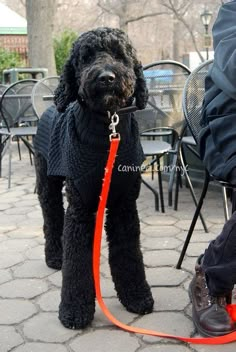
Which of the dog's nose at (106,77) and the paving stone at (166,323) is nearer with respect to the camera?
the dog's nose at (106,77)

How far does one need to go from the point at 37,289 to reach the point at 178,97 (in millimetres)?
2256

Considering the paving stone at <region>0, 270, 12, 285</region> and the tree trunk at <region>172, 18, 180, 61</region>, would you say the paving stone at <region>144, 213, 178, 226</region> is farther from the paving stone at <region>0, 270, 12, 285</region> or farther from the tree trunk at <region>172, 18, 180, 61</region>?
the tree trunk at <region>172, 18, 180, 61</region>

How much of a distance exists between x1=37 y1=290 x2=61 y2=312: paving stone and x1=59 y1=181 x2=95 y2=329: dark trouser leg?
0.22 metres

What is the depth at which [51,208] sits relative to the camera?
3.21 m

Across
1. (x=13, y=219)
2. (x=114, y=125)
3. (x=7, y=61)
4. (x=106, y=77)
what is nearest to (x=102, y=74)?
(x=106, y=77)

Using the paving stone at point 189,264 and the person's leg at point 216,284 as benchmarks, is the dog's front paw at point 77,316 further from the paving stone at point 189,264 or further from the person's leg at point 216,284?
the paving stone at point 189,264

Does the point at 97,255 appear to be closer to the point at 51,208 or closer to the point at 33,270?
the point at 51,208

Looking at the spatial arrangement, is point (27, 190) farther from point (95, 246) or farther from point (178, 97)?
point (95, 246)

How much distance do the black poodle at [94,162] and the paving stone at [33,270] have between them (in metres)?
0.68

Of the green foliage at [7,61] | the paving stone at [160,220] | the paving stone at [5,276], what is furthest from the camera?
the green foliage at [7,61]

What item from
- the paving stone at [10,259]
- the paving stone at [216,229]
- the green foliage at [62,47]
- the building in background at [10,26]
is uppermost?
the building in background at [10,26]

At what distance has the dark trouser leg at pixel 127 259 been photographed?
2590mm

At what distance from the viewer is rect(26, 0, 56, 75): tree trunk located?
9516 millimetres

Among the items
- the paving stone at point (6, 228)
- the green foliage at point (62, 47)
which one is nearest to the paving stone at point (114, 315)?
the paving stone at point (6, 228)
